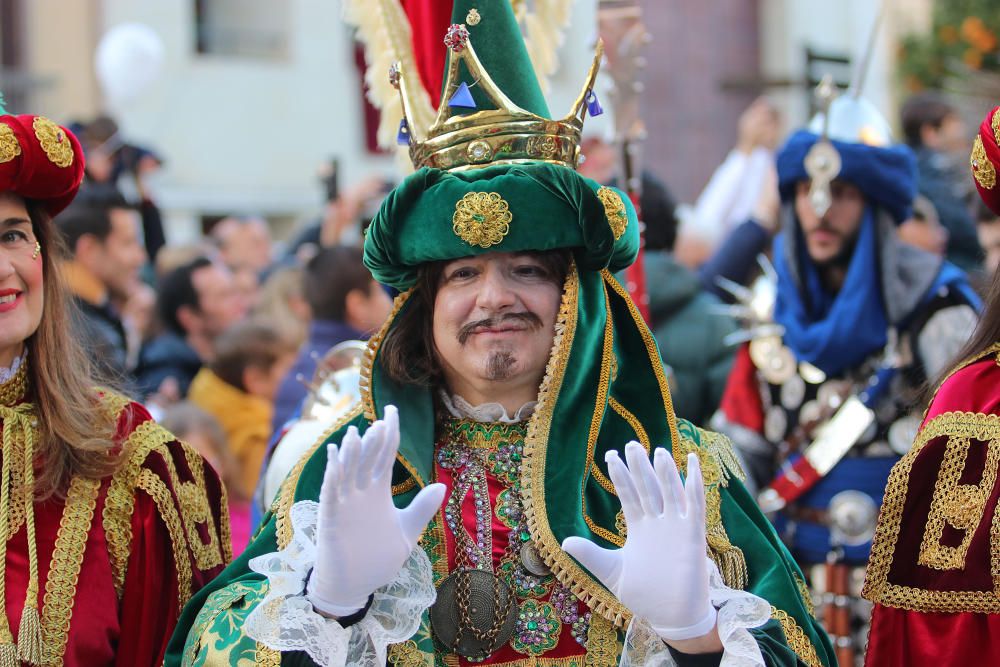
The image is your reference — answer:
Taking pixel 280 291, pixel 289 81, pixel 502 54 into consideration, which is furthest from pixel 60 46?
pixel 502 54

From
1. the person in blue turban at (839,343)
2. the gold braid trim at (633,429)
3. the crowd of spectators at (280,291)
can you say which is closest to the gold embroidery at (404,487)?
the gold braid trim at (633,429)

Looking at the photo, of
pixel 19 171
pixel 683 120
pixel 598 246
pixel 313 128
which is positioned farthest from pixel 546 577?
pixel 683 120

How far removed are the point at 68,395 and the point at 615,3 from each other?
2.28 meters

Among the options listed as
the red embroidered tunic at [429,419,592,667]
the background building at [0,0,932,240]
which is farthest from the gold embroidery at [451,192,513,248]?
the background building at [0,0,932,240]

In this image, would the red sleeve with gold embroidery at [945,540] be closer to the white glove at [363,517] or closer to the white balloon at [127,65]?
the white glove at [363,517]

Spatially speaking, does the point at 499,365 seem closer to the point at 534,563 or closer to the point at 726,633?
the point at 534,563

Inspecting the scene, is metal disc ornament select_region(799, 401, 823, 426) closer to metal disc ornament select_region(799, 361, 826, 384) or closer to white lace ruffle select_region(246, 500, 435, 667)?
metal disc ornament select_region(799, 361, 826, 384)

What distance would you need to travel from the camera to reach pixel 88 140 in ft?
26.0

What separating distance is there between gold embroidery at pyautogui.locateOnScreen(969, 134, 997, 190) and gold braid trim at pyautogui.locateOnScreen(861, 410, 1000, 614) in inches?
20.3

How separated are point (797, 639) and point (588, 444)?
0.58 metres

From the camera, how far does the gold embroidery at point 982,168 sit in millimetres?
3338

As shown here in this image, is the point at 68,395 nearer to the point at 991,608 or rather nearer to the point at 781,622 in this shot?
the point at 781,622

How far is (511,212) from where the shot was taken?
3162 mm

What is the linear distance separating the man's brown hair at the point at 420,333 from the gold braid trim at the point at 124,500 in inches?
22.3
